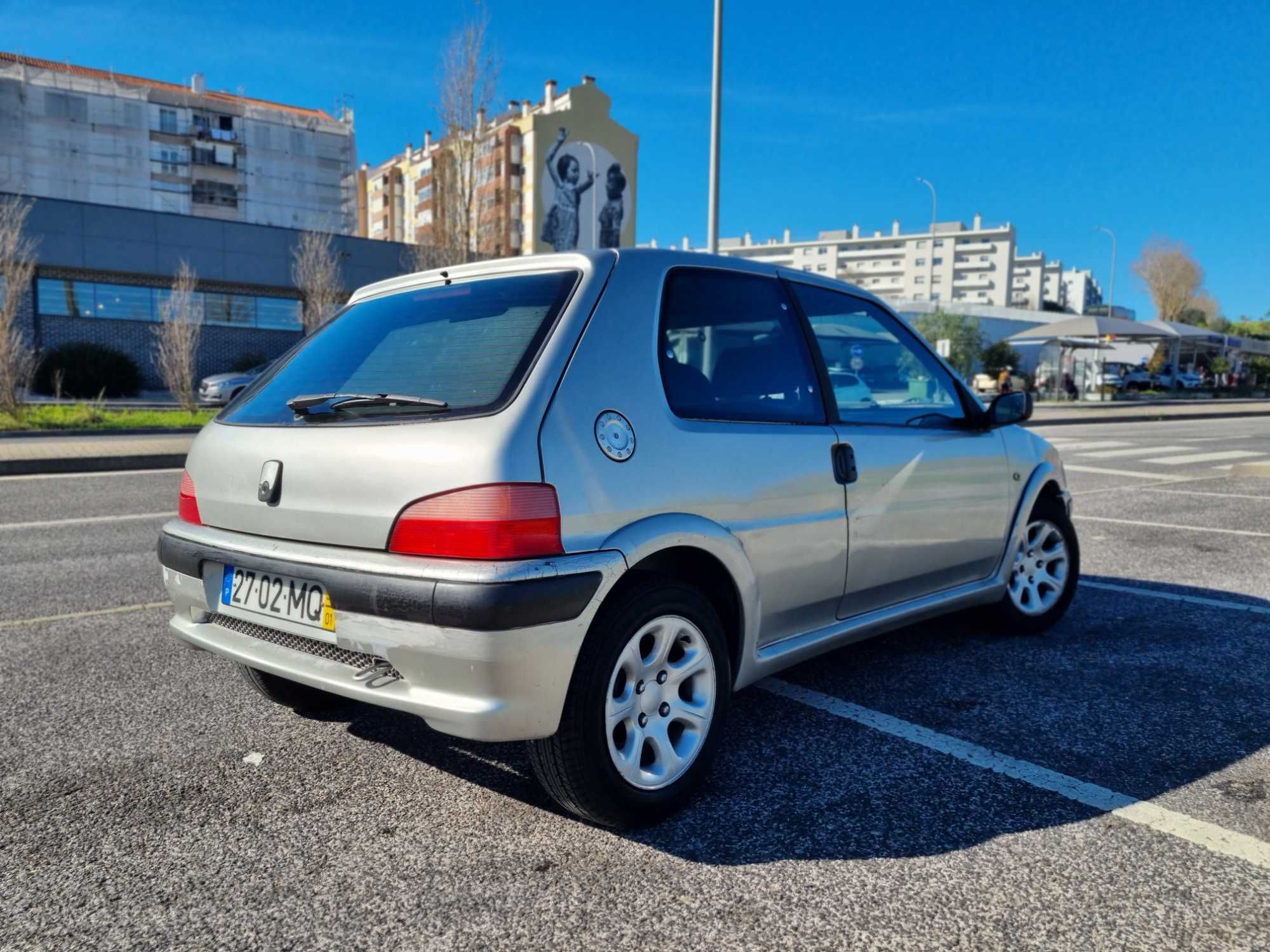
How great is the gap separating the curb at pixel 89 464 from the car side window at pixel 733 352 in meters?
10.8

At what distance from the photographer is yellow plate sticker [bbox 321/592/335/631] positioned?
2471mm

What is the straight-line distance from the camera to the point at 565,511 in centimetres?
236

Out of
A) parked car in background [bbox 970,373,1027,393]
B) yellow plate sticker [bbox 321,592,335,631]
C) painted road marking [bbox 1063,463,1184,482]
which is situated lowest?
painted road marking [bbox 1063,463,1184,482]

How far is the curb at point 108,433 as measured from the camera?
1492 cm

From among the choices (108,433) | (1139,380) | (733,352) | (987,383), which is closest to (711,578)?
(733,352)

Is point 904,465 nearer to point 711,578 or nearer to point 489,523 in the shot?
point 711,578

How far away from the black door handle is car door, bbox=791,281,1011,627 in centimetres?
2

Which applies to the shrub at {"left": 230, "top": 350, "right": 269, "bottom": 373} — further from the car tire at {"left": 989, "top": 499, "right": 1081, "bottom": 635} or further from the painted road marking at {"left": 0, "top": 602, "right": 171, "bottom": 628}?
the car tire at {"left": 989, "top": 499, "right": 1081, "bottom": 635}

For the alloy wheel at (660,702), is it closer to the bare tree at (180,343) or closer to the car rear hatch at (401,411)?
the car rear hatch at (401,411)

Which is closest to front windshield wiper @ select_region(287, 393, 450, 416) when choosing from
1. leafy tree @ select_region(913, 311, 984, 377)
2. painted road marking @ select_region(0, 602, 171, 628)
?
painted road marking @ select_region(0, 602, 171, 628)

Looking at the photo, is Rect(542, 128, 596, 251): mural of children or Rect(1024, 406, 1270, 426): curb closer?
Rect(1024, 406, 1270, 426): curb

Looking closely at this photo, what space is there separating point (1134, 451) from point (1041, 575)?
42.9ft

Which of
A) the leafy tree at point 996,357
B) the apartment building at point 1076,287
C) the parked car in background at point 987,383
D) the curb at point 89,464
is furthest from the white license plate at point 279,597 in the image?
the apartment building at point 1076,287

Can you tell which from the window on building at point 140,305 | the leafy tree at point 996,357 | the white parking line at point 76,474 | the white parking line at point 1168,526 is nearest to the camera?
the white parking line at point 1168,526
